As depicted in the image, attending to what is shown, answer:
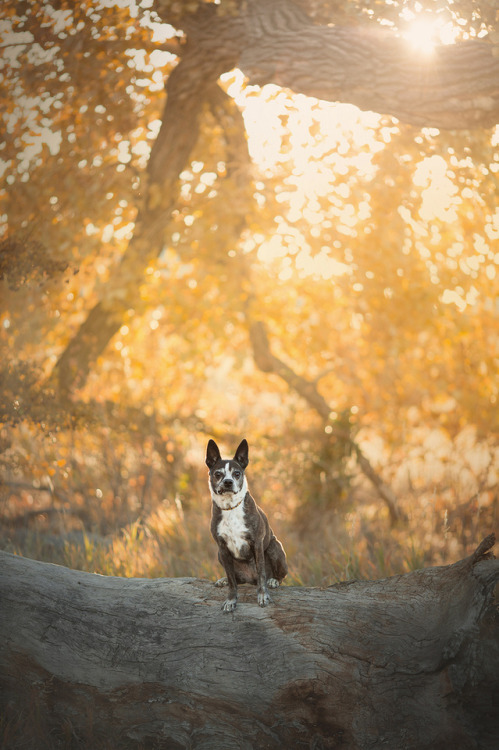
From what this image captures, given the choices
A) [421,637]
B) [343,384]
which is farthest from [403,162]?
[421,637]

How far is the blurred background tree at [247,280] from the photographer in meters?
6.46

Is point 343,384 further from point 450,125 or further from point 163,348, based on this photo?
point 450,125

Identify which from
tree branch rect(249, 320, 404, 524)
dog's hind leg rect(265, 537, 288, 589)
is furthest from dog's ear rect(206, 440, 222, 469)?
tree branch rect(249, 320, 404, 524)

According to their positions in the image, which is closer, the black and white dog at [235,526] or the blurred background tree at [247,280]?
the black and white dog at [235,526]

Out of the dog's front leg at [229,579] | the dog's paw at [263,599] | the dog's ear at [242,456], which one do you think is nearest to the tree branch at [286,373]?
the dog's ear at [242,456]

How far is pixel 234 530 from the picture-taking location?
390 cm

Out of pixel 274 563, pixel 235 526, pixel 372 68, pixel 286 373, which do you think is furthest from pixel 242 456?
pixel 286 373

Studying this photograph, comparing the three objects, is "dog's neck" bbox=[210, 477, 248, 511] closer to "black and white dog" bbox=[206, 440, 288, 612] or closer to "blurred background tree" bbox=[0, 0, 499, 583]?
"black and white dog" bbox=[206, 440, 288, 612]

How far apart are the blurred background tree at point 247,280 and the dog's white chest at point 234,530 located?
1.56 m

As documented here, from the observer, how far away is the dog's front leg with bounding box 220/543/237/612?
3.78 m

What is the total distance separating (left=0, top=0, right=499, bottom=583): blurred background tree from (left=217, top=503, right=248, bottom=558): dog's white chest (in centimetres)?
156

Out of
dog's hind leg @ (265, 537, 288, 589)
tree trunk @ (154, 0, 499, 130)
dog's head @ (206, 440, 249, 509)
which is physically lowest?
dog's hind leg @ (265, 537, 288, 589)

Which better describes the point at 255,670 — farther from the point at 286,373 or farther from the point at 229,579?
the point at 286,373

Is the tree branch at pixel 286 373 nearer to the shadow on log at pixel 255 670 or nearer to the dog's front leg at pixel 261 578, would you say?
the dog's front leg at pixel 261 578
